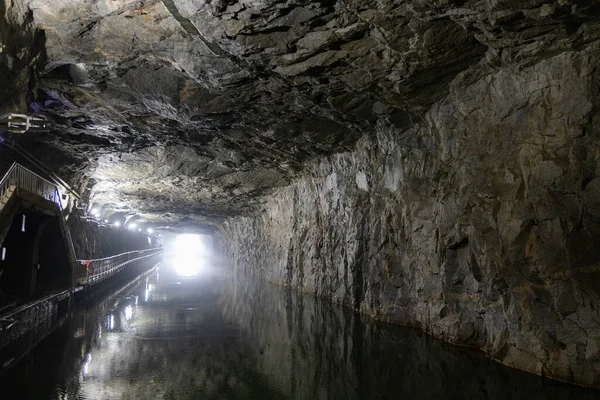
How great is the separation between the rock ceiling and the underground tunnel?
42mm

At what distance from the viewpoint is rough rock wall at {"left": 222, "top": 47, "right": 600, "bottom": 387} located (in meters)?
5.94

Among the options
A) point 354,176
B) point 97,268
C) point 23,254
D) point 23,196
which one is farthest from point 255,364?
point 97,268

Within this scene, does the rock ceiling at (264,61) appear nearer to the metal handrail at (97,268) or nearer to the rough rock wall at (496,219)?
the rough rock wall at (496,219)

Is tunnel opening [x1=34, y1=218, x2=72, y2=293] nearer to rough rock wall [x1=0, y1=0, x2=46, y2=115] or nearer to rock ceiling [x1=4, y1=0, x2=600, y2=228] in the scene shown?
rock ceiling [x1=4, y1=0, x2=600, y2=228]

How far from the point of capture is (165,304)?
14289 millimetres

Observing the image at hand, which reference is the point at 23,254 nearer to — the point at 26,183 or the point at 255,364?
the point at 26,183

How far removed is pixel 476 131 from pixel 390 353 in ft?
→ 14.2

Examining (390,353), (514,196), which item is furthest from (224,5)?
(390,353)

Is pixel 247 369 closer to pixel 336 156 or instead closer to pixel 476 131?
pixel 476 131

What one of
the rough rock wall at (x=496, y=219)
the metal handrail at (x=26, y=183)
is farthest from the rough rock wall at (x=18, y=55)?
the rough rock wall at (x=496, y=219)

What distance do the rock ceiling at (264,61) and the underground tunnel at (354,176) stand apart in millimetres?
42

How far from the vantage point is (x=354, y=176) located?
12719mm

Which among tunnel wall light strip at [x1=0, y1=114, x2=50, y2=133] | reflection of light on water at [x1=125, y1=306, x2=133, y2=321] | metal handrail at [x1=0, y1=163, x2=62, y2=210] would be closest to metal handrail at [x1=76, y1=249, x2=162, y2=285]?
reflection of light on water at [x1=125, y1=306, x2=133, y2=321]

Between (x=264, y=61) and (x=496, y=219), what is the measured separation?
16.2 ft
